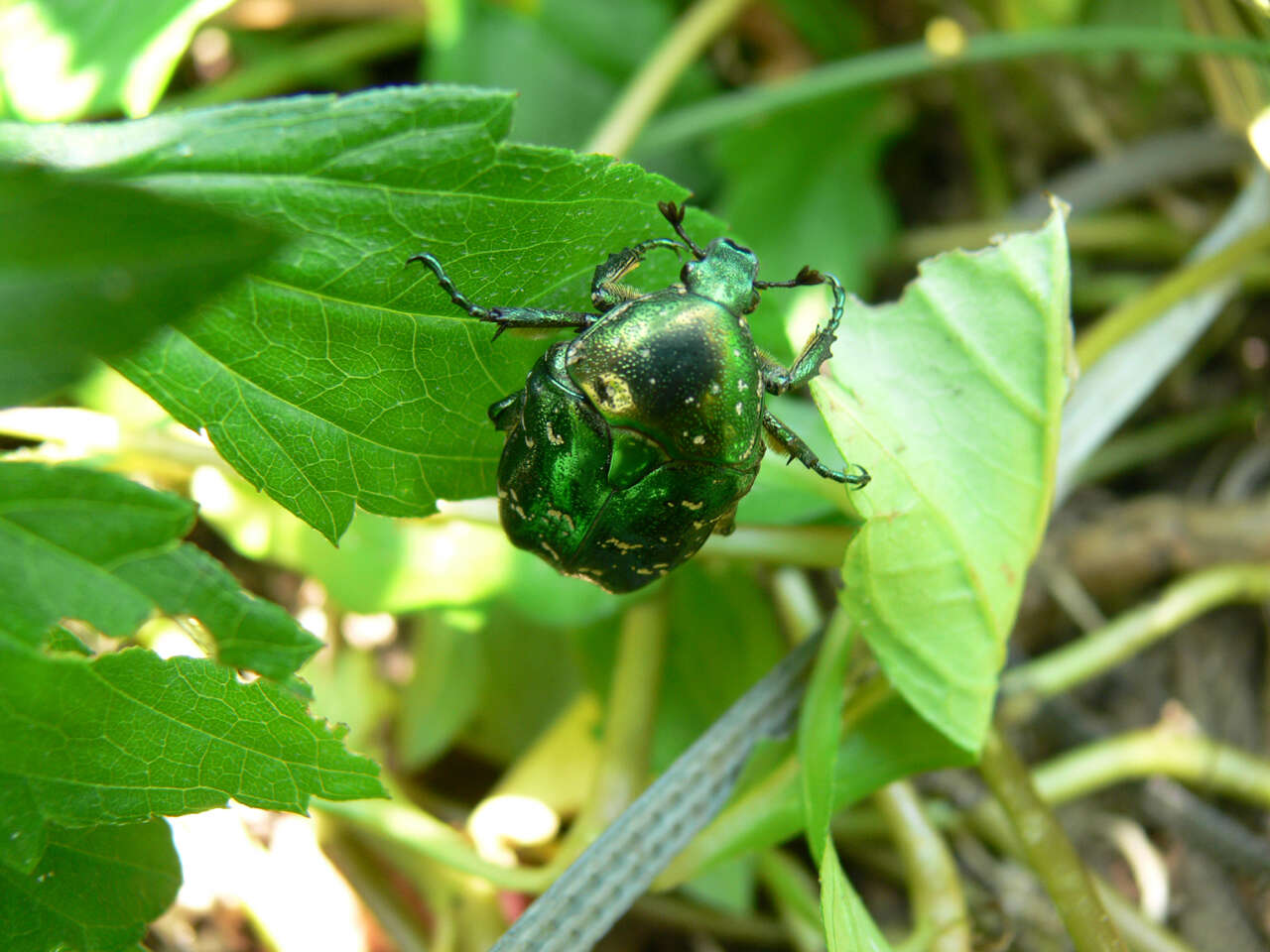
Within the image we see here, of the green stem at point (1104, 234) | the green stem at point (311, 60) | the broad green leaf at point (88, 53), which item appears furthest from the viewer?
the green stem at point (1104, 234)

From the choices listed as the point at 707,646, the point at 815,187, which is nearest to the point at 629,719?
the point at 707,646

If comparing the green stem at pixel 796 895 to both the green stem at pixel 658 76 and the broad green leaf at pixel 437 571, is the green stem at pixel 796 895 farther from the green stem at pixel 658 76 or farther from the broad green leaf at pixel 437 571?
the green stem at pixel 658 76

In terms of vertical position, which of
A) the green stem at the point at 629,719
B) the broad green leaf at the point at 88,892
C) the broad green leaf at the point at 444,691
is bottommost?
the broad green leaf at the point at 444,691

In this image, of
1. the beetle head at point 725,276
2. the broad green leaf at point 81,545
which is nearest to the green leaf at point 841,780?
the beetle head at point 725,276

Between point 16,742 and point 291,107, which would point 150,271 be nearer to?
point 291,107

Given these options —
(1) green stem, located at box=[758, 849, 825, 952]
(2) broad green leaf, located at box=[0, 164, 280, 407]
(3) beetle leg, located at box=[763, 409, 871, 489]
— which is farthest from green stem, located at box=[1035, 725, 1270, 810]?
(2) broad green leaf, located at box=[0, 164, 280, 407]

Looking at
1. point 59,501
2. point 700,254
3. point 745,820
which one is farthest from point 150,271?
point 745,820
